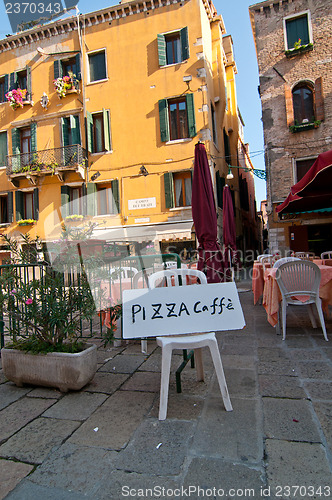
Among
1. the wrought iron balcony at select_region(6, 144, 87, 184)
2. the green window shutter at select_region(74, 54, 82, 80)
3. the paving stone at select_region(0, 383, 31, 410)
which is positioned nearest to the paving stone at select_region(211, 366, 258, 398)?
the paving stone at select_region(0, 383, 31, 410)

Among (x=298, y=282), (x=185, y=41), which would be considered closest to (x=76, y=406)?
(x=298, y=282)

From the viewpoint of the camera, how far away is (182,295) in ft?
7.50

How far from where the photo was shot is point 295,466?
4.92 ft

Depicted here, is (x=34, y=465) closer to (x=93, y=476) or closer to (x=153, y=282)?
(x=93, y=476)

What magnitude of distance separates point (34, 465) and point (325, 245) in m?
13.6

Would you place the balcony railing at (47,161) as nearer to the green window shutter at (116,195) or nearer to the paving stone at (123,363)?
the green window shutter at (116,195)

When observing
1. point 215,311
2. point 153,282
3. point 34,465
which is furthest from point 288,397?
point 34,465

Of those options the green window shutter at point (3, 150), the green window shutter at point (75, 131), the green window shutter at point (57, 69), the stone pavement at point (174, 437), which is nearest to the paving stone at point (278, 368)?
the stone pavement at point (174, 437)

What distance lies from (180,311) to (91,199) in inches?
506

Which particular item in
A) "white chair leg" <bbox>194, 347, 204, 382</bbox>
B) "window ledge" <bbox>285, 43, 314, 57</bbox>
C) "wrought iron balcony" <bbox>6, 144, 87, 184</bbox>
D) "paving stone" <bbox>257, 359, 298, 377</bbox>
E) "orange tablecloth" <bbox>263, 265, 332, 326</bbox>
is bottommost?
"paving stone" <bbox>257, 359, 298, 377</bbox>

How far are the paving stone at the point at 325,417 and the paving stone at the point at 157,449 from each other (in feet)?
2.48

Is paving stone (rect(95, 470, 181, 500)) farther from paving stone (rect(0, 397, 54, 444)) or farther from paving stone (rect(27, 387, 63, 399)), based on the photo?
paving stone (rect(27, 387, 63, 399))

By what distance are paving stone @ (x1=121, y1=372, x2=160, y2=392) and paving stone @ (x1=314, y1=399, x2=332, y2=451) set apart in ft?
3.73

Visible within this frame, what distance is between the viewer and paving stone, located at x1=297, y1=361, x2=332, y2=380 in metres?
2.54
